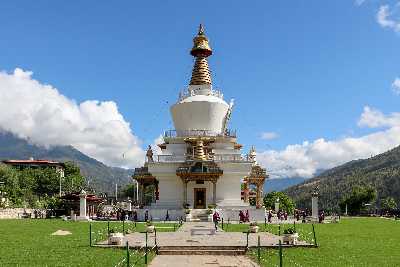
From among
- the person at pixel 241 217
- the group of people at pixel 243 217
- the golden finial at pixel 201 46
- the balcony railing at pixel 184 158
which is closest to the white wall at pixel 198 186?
the balcony railing at pixel 184 158

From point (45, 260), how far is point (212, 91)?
155 feet

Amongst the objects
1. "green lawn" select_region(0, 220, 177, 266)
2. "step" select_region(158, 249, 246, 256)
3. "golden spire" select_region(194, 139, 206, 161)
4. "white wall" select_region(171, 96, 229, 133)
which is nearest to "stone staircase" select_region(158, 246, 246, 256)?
"step" select_region(158, 249, 246, 256)

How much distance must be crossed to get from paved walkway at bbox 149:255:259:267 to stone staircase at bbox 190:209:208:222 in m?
28.4

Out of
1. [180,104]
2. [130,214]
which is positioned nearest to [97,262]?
[130,214]

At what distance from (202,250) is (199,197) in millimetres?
33718

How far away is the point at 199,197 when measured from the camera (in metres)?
57.2

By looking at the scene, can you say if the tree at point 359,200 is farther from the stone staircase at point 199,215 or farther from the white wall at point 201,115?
the stone staircase at point 199,215

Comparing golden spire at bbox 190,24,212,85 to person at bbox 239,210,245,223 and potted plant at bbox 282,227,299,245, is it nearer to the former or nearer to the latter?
person at bbox 239,210,245,223

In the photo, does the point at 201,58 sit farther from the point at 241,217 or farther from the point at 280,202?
the point at 280,202

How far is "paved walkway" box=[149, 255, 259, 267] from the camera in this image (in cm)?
1929

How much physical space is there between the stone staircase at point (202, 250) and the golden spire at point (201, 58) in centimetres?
4352

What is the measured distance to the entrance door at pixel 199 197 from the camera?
56.9 metres

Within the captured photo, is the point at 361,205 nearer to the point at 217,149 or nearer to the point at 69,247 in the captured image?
the point at 217,149

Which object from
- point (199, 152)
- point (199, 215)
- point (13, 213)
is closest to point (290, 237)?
point (199, 215)
